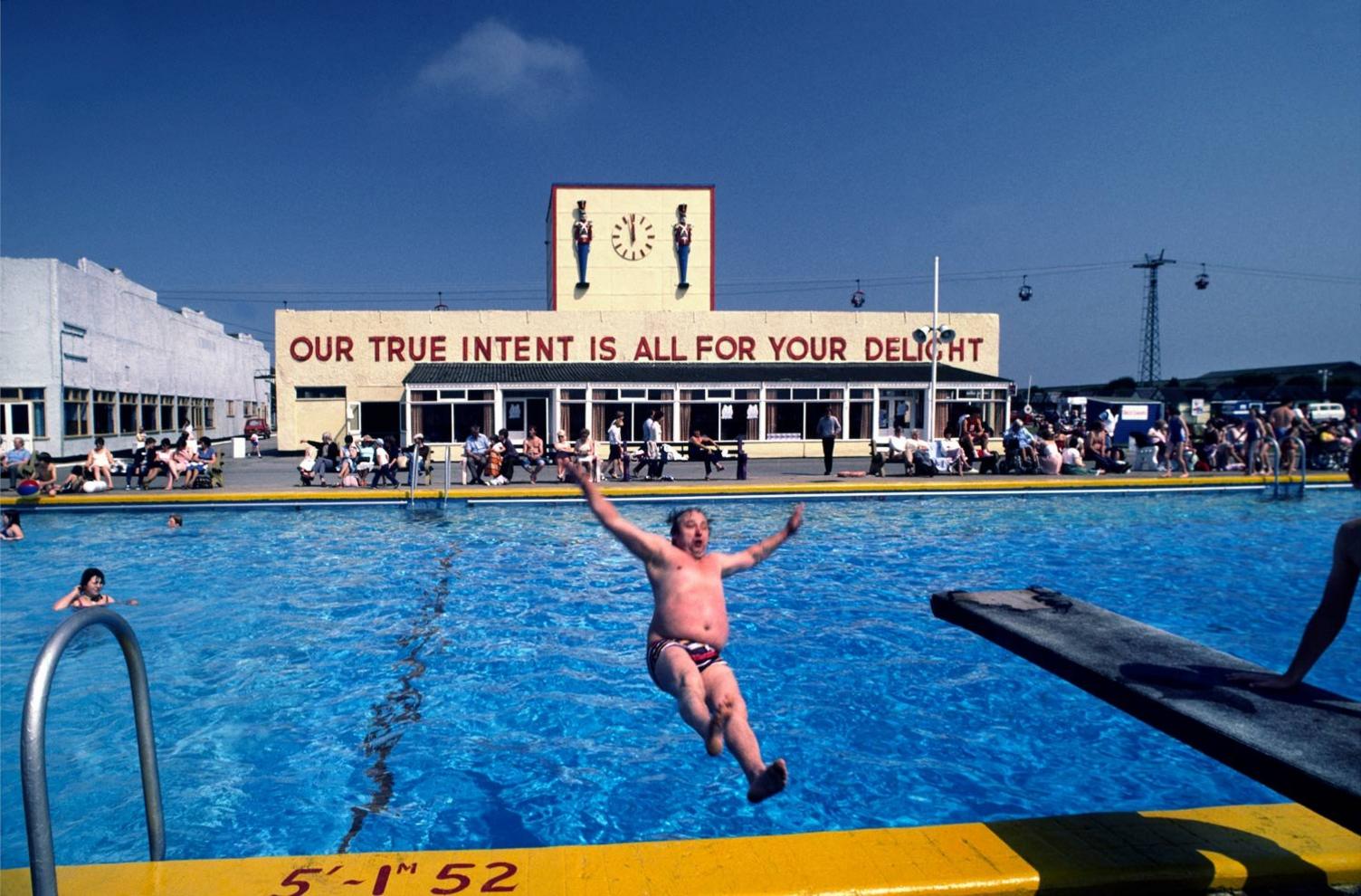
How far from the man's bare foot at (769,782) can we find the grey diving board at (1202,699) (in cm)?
174

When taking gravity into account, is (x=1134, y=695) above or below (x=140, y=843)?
above

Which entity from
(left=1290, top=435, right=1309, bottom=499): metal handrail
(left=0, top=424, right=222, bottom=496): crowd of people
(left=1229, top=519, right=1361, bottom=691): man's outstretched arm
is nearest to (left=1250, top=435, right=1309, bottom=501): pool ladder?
(left=1290, top=435, right=1309, bottom=499): metal handrail

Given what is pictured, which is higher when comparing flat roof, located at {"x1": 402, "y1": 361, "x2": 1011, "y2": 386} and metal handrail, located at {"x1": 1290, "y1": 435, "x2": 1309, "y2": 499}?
flat roof, located at {"x1": 402, "y1": 361, "x2": 1011, "y2": 386}

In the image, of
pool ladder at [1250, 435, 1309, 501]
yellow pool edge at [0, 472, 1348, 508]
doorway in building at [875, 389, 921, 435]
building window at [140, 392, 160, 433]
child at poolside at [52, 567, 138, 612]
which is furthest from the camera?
building window at [140, 392, 160, 433]

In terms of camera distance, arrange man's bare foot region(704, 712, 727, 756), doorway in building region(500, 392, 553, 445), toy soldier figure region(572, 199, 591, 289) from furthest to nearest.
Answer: toy soldier figure region(572, 199, 591, 289) < doorway in building region(500, 392, 553, 445) < man's bare foot region(704, 712, 727, 756)

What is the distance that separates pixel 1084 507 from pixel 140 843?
15.9 metres

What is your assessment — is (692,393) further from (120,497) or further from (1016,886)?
(1016,886)

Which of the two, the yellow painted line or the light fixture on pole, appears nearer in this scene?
the yellow painted line

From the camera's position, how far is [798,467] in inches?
905

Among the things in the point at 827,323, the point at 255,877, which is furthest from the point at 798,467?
the point at 255,877

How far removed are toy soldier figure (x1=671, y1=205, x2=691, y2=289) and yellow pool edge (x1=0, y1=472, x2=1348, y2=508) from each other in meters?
14.3

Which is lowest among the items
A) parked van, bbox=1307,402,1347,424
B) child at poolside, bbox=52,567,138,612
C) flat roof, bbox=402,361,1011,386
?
child at poolside, bbox=52,567,138,612

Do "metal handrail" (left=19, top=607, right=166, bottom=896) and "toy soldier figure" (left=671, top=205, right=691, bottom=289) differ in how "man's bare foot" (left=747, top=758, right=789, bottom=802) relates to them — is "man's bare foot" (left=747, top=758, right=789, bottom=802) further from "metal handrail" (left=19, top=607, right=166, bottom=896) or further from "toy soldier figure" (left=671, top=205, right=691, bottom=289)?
→ "toy soldier figure" (left=671, top=205, right=691, bottom=289)

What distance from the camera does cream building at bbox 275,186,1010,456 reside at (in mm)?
26000
